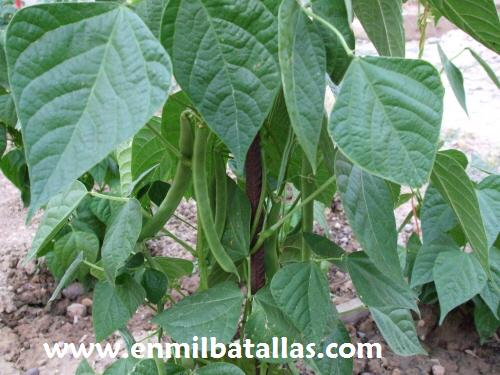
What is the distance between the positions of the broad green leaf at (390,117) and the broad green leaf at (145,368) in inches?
16.7

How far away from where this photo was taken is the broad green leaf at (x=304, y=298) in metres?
0.61

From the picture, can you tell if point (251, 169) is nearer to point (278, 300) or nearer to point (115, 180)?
point (278, 300)

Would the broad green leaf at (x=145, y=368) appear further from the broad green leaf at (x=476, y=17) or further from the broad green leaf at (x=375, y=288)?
the broad green leaf at (x=476, y=17)

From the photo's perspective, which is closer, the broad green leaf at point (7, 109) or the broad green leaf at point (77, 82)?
the broad green leaf at point (77, 82)

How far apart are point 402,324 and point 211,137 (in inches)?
16.0

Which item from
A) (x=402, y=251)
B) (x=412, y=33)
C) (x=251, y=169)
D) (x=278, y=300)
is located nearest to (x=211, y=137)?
(x=251, y=169)

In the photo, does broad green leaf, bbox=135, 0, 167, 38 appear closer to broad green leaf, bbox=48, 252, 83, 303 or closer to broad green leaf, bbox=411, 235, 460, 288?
broad green leaf, bbox=48, 252, 83, 303

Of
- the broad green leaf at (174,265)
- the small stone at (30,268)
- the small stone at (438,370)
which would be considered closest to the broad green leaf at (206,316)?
the broad green leaf at (174,265)

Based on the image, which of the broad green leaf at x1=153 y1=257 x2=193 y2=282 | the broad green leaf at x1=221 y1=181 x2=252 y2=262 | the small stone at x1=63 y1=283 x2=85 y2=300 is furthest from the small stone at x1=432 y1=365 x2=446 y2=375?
the small stone at x1=63 y1=283 x2=85 y2=300

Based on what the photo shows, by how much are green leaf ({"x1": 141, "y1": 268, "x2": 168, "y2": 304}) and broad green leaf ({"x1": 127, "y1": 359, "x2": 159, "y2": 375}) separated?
0.30 feet

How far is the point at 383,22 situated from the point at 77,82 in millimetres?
280

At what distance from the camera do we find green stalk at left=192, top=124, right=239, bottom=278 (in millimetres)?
579

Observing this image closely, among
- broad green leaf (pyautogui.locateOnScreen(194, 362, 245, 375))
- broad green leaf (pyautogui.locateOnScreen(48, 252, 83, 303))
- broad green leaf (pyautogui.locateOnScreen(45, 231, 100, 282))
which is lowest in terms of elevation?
broad green leaf (pyautogui.locateOnScreen(45, 231, 100, 282))

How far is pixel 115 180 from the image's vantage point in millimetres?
1440
